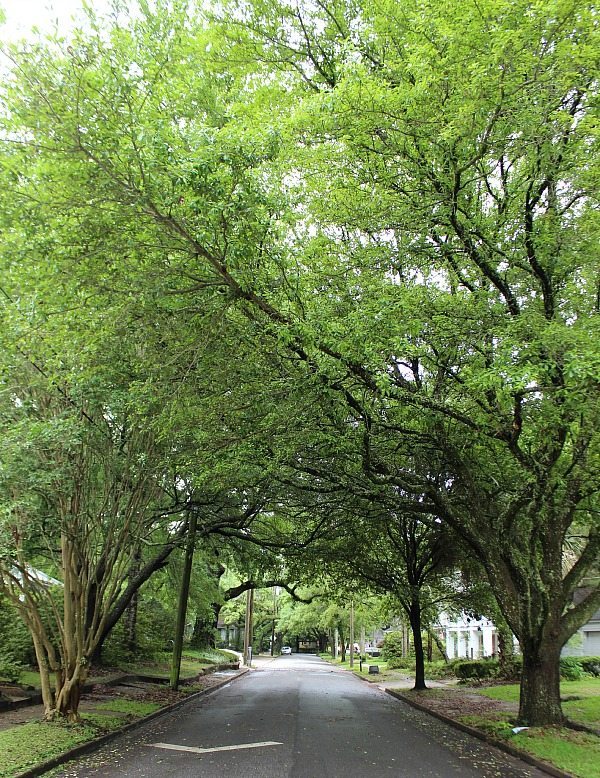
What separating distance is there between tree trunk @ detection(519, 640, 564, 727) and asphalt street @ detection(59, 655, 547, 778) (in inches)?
43.3

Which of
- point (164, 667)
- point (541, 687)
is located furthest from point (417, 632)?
point (541, 687)

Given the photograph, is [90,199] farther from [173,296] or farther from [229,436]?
[229,436]

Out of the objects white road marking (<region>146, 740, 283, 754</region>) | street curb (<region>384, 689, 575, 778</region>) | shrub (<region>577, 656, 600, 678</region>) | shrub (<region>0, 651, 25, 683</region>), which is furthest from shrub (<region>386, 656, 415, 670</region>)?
white road marking (<region>146, 740, 283, 754</region>)

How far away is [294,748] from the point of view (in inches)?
382

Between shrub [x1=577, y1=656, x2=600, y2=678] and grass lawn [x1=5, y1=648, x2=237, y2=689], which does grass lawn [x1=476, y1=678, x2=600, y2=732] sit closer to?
shrub [x1=577, y1=656, x2=600, y2=678]

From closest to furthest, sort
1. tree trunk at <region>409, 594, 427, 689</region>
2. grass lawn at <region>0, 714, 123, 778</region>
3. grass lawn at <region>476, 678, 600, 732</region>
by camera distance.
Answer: grass lawn at <region>0, 714, 123, 778</region> < grass lawn at <region>476, 678, 600, 732</region> < tree trunk at <region>409, 594, 427, 689</region>

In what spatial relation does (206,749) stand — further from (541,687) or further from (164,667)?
(164,667)

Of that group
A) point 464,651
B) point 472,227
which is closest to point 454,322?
point 472,227

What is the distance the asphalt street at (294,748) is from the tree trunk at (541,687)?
3.60 ft

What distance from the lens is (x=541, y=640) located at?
1135 cm

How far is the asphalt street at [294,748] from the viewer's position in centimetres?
811

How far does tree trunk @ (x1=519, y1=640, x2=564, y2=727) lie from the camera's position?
36.0 feet

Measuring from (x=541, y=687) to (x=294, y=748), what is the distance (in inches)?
186

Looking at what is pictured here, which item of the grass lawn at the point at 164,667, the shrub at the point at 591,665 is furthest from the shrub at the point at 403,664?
the shrub at the point at 591,665
